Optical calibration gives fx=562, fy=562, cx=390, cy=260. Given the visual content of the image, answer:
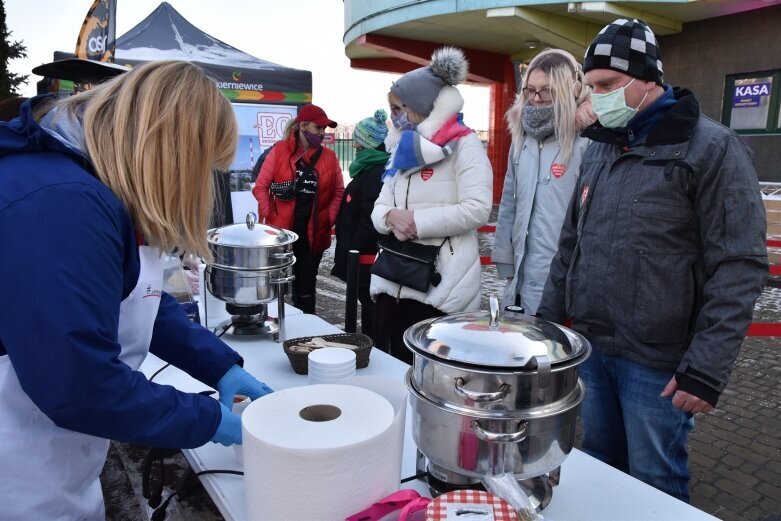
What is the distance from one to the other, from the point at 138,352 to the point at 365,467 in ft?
2.00

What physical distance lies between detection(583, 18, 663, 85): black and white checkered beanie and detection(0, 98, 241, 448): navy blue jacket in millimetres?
1421

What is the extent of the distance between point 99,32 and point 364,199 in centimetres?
319

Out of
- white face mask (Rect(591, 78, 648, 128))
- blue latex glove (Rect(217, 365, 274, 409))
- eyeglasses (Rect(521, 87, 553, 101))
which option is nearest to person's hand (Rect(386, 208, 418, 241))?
eyeglasses (Rect(521, 87, 553, 101))

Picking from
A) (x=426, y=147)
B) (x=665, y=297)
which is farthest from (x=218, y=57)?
(x=665, y=297)

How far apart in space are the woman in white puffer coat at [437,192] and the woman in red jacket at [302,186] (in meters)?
2.01

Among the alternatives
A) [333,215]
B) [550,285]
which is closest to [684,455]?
[550,285]

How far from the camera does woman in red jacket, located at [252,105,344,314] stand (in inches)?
178

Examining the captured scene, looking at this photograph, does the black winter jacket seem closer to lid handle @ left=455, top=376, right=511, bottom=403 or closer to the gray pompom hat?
lid handle @ left=455, top=376, right=511, bottom=403

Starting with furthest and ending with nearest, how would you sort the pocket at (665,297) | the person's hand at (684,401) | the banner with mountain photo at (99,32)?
1. the banner with mountain photo at (99,32)
2. the pocket at (665,297)
3. the person's hand at (684,401)

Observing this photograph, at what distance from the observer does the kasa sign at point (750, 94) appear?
30.9 ft

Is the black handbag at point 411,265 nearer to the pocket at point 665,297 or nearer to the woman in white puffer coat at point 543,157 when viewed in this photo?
the woman in white puffer coat at point 543,157

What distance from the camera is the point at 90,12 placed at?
515 centimetres

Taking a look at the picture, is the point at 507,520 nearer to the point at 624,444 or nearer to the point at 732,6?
the point at 624,444

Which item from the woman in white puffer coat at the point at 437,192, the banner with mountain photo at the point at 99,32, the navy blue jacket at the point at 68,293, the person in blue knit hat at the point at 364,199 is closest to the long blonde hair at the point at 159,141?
the navy blue jacket at the point at 68,293
